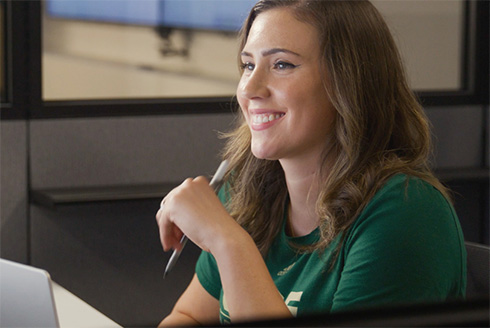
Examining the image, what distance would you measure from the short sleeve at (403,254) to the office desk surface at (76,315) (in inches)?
19.8

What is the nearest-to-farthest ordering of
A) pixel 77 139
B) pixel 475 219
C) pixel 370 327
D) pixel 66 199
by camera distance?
1. pixel 370 327
2. pixel 66 199
3. pixel 77 139
4. pixel 475 219

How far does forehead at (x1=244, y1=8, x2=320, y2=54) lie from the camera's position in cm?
120

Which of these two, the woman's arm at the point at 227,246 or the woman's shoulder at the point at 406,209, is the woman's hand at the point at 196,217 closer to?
the woman's arm at the point at 227,246

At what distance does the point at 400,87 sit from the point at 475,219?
64.9 inches

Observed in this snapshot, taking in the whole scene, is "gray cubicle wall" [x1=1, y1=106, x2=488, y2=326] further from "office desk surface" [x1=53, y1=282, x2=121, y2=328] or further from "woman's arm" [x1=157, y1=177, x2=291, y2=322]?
"woman's arm" [x1=157, y1=177, x2=291, y2=322]

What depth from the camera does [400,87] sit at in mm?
1208

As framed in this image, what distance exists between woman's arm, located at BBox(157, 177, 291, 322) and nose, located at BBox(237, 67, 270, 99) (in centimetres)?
21

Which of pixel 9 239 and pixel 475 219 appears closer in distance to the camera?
pixel 9 239

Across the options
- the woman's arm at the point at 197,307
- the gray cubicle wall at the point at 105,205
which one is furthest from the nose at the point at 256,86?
the gray cubicle wall at the point at 105,205

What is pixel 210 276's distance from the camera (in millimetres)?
1370

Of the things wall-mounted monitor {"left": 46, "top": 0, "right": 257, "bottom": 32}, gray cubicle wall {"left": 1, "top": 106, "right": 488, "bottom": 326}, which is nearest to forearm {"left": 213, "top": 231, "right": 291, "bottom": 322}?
gray cubicle wall {"left": 1, "top": 106, "right": 488, "bottom": 326}

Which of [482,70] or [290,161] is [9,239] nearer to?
[290,161]

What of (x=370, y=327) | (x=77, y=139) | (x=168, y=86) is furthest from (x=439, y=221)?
(x=168, y=86)

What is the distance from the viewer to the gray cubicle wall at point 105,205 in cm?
213
